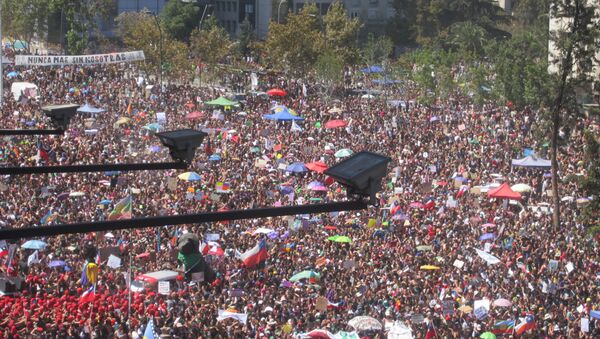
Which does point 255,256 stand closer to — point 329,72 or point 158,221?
point 158,221

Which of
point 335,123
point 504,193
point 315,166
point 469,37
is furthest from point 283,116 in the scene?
point 469,37

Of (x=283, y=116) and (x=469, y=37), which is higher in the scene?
(x=469, y=37)

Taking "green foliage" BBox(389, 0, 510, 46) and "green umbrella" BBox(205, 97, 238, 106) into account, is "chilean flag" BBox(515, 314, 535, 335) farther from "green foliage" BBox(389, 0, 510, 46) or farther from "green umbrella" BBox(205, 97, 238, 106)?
"green foliage" BBox(389, 0, 510, 46)

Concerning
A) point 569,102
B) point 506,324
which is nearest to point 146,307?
point 506,324

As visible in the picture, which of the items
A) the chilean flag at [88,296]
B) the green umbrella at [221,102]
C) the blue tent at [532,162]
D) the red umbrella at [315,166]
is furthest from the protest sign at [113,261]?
the green umbrella at [221,102]

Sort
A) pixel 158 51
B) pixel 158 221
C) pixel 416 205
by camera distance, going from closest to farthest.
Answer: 1. pixel 158 221
2. pixel 416 205
3. pixel 158 51

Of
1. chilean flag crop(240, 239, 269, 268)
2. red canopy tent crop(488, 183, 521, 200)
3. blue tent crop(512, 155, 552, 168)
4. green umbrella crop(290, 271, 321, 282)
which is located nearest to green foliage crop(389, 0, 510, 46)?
blue tent crop(512, 155, 552, 168)

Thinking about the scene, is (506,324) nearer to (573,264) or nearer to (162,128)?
(573,264)
